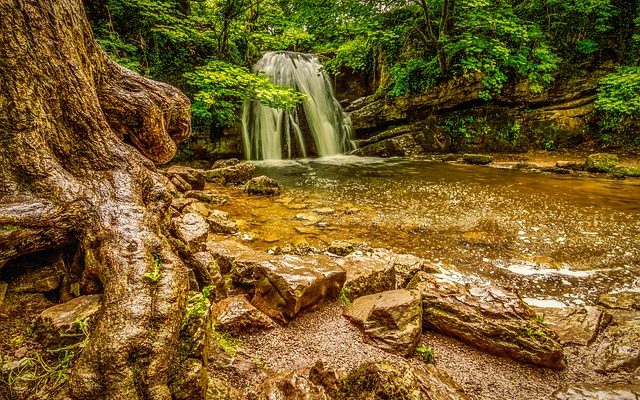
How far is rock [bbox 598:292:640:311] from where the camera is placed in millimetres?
2857

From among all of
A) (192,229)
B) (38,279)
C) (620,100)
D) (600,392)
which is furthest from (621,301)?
(620,100)

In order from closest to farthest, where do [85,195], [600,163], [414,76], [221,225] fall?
[85,195] < [221,225] < [600,163] < [414,76]

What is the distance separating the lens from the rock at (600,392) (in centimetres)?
176

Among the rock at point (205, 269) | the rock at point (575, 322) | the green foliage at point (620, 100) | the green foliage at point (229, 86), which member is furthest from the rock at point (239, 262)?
the green foliage at point (620, 100)

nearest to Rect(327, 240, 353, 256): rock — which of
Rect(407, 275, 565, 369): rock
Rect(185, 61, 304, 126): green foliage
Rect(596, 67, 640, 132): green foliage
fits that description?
Rect(407, 275, 565, 369): rock

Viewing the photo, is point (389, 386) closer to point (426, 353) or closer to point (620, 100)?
point (426, 353)

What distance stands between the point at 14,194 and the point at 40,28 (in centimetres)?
93

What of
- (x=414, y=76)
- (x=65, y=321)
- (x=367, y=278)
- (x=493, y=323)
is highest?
(x=414, y=76)

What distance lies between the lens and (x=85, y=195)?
171 centimetres

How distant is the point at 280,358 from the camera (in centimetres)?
197

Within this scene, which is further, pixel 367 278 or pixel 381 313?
pixel 367 278

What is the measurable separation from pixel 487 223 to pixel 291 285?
4058 mm

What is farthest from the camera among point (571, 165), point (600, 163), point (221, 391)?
point (571, 165)

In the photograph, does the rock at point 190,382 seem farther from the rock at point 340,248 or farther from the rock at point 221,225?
the rock at point 221,225
